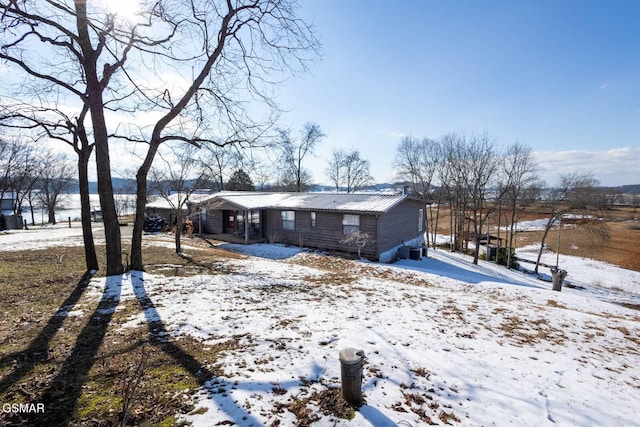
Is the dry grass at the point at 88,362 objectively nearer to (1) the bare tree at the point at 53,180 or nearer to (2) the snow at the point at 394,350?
(2) the snow at the point at 394,350

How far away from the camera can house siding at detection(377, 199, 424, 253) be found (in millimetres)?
16500

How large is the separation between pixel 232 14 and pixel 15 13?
4.37 metres

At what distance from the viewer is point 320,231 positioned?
59.4 ft

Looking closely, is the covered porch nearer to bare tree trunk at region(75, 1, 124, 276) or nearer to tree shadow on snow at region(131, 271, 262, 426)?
bare tree trunk at region(75, 1, 124, 276)

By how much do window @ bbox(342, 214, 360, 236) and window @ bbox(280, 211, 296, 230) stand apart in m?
3.71

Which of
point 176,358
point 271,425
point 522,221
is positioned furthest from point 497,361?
point 522,221

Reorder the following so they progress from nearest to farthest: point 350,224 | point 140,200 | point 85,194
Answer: point 85,194 < point 140,200 < point 350,224

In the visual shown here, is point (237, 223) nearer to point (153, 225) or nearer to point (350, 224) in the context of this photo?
point (153, 225)

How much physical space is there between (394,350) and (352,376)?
1.71 meters

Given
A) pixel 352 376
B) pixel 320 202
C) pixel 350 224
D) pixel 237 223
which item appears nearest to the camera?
pixel 352 376

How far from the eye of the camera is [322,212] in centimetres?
1786

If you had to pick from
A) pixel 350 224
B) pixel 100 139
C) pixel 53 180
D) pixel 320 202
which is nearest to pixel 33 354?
pixel 100 139

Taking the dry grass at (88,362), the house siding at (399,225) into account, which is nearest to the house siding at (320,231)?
the house siding at (399,225)

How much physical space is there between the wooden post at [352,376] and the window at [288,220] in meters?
16.1
